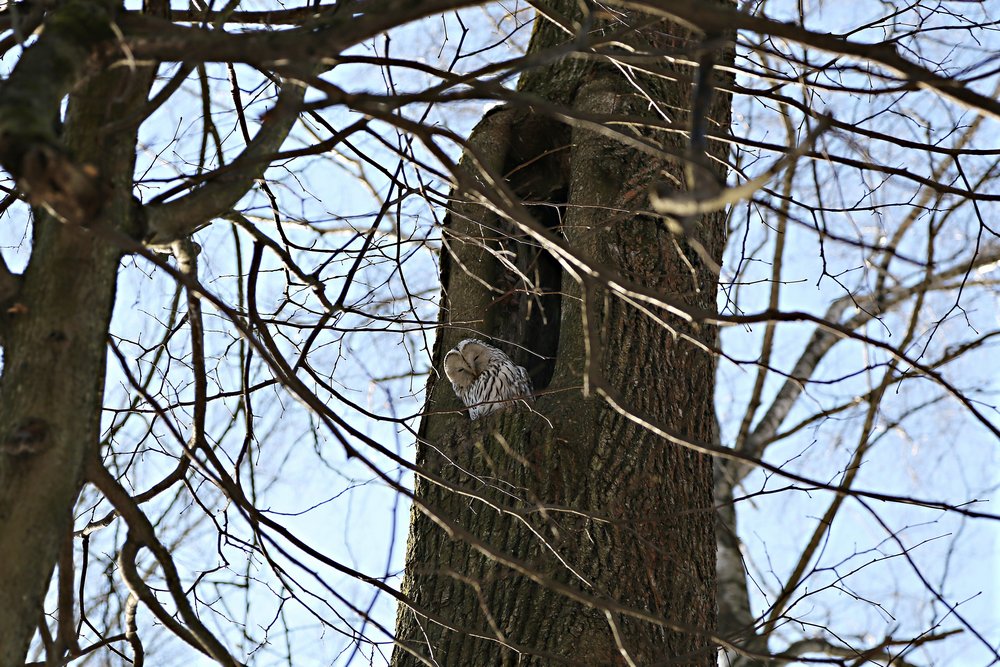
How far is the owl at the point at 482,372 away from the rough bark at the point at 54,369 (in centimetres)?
220

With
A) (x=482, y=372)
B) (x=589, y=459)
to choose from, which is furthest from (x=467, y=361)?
(x=589, y=459)

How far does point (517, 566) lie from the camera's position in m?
1.73

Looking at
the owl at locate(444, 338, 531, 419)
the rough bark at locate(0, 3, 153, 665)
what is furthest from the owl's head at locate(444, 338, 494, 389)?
the rough bark at locate(0, 3, 153, 665)

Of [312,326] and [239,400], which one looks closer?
[312,326]

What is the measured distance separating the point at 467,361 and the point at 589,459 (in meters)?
1.17

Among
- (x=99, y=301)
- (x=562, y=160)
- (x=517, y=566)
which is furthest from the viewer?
(x=562, y=160)

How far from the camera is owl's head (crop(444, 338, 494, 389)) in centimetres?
371

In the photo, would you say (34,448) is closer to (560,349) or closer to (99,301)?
(99,301)

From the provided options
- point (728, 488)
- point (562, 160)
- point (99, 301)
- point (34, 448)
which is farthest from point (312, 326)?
point (728, 488)

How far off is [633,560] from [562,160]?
1.58 m

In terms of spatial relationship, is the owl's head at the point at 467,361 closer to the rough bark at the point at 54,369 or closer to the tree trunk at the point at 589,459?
the tree trunk at the point at 589,459

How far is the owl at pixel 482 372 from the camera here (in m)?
3.76

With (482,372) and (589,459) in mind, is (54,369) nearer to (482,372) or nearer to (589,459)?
(589,459)

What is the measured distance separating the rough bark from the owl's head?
2.08 meters
